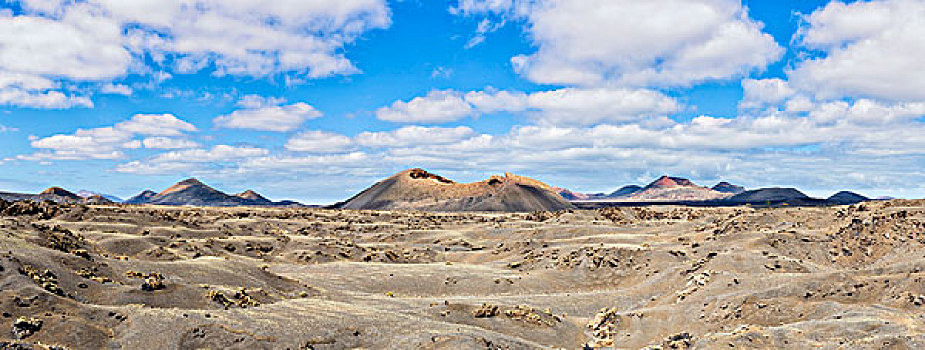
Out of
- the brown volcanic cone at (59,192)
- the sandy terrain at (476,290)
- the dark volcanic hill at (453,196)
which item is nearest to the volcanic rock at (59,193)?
the brown volcanic cone at (59,192)

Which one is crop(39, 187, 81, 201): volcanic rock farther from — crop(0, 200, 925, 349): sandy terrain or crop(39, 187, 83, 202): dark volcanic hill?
crop(0, 200, 925, 349): sandy terrain

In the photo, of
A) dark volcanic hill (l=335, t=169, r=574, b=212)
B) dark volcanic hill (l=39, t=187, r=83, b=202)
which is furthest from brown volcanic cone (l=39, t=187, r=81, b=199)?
dark volcanic hill (l=335, t=169, r=574, b=212)

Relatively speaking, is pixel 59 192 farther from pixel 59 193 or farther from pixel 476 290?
pixel 476 290

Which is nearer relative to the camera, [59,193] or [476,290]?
[476,290]

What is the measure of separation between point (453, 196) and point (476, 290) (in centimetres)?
12952

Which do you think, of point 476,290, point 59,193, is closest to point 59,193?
point 59,193

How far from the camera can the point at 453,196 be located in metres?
165

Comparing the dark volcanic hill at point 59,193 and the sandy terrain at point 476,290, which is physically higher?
the dark volcanic hill at point 59,193

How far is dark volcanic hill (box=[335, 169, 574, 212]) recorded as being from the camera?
15675 cm

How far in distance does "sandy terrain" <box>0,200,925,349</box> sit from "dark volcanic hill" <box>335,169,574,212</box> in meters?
103

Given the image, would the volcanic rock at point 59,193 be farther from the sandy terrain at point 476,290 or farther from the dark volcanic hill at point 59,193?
the sandy terrain at point 476,290

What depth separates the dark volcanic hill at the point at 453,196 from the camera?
157 m

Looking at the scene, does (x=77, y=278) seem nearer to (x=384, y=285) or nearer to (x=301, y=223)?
(x=384, y=285)

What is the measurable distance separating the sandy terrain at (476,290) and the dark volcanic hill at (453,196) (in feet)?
337
